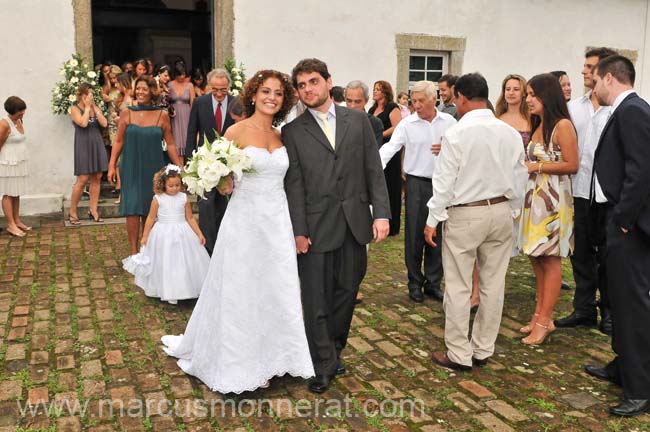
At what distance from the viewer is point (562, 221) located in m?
5.14

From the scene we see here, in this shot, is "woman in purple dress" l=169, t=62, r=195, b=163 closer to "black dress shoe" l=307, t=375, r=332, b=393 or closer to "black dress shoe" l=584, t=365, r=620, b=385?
"black dress shoe" l=307, t=375, r=332, b=393

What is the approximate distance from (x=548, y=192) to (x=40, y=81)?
329 inches

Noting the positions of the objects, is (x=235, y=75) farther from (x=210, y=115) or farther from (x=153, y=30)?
(x=153, y=30)

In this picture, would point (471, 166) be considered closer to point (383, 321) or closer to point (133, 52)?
point (383, 321)

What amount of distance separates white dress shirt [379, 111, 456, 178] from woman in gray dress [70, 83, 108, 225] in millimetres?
5300

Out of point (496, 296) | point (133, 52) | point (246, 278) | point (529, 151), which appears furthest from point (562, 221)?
point (133, 52)

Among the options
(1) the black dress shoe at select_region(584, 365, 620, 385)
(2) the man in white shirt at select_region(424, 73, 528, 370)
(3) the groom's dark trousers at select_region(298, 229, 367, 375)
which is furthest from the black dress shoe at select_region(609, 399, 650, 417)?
(3) the groom's dark trousers at select_region(298, 229, 367, 375)

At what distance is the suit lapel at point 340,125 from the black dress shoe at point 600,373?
246cm

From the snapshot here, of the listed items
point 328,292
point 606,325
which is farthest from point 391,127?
point 328,292

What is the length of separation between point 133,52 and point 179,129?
12713 mm

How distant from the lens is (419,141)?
630 cm

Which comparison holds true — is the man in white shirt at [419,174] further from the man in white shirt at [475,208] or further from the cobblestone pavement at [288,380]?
the man in white shirt at [475,208]

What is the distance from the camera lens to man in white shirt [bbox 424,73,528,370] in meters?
4.45

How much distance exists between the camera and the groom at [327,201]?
4.23 m
